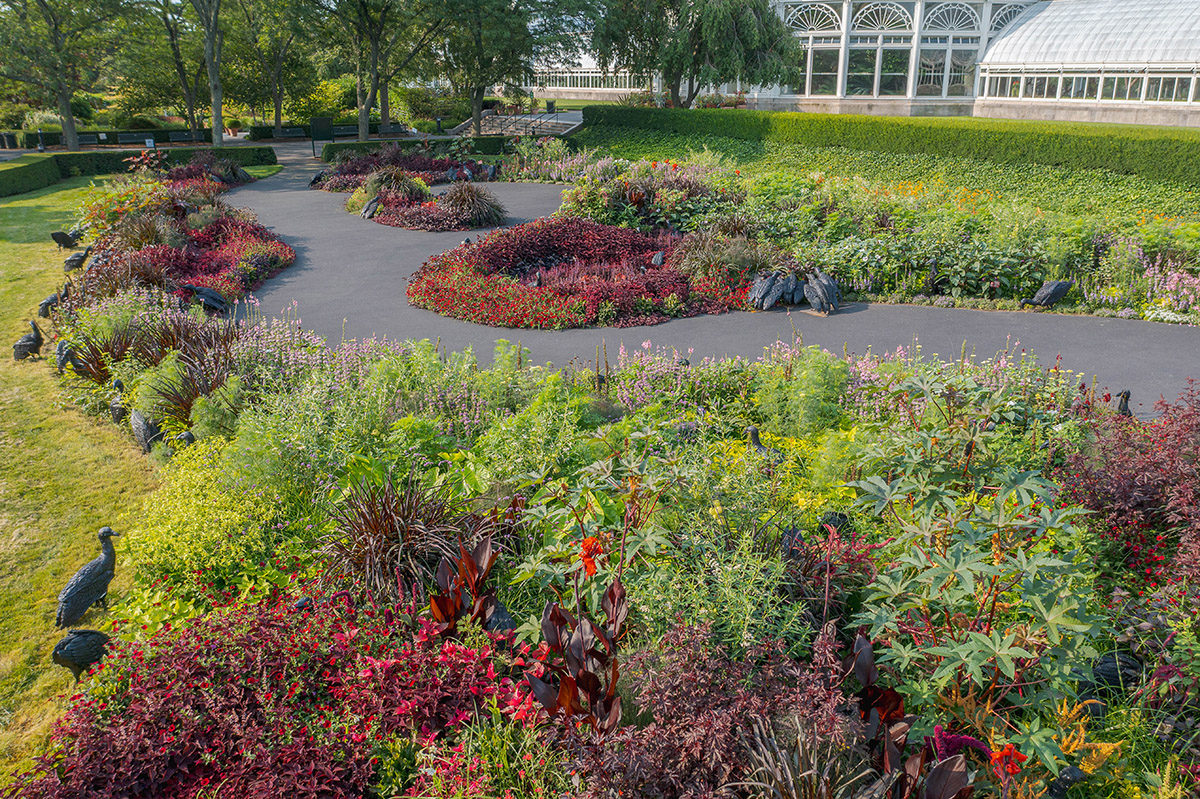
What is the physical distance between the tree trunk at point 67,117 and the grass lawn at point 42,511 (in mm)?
23922

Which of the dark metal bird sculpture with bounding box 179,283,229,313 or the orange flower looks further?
the dark metal bird sculpture with bounding box 179,283,229,313

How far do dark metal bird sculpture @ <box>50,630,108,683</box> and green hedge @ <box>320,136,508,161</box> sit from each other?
2402 centimetres

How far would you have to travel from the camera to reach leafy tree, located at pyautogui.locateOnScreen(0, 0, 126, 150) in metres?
25.0

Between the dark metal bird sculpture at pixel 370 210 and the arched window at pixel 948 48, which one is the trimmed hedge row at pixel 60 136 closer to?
the dark metal bird sculpture at pixel 370 210

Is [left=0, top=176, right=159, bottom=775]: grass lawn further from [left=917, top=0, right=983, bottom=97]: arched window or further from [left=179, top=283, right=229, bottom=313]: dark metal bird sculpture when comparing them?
[left=917, top=0, right=983, bottom=97]: arched window

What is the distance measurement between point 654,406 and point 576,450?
1106 millimetres

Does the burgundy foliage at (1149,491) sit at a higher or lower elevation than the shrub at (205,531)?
higher

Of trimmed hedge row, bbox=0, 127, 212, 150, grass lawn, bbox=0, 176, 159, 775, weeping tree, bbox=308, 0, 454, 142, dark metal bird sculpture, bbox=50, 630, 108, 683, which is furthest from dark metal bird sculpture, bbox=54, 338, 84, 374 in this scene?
trimmed hedge row, bbox=0, 127, 212, 150

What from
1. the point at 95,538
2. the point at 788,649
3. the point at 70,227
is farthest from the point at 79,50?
the point at 788,649

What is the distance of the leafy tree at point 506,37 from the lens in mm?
28719

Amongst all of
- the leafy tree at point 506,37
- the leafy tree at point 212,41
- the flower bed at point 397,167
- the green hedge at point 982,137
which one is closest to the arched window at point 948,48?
the green hedge at point 982,137

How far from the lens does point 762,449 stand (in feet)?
15.8

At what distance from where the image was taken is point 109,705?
123 inches

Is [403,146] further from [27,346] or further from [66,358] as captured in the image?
[66,358]
